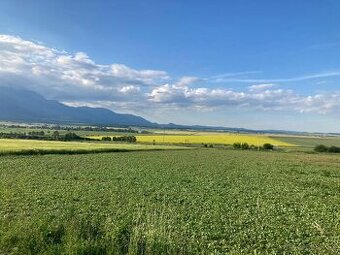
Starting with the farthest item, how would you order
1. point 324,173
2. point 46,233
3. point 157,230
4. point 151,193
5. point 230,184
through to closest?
point 324,173 < point 230,184 < point 151,193 < point 157,230 < point 46,233

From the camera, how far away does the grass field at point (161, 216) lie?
37.2 feet

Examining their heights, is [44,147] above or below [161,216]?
below

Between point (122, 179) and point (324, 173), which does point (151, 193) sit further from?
point (324, 173)

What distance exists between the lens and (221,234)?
47.2ft

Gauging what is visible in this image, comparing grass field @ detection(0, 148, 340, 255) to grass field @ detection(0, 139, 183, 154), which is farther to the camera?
grass field @ detection(0, 139, 183, 154)

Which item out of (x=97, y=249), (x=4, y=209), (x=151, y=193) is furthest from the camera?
(x=151, y=193)

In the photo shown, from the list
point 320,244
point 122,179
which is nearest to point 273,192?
point 122,179

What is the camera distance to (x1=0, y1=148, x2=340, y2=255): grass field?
11.3 meters

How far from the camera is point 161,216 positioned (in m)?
14.0

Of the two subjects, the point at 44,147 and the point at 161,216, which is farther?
the point at 44,147

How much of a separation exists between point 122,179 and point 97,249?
2219cm

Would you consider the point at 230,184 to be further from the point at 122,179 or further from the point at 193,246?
the point at 193,246

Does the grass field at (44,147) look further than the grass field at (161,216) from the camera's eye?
Yes

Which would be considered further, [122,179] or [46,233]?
[122,179]
